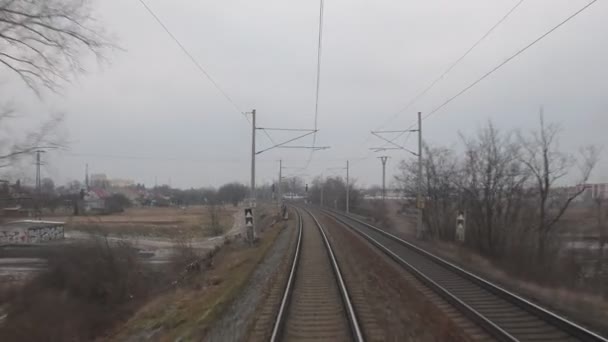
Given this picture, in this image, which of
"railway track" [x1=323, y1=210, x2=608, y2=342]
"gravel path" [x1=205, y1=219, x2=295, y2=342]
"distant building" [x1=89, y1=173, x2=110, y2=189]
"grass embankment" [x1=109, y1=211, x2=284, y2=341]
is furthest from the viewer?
"distant building" [x1=89, y1=173, x2=110, y2=189]

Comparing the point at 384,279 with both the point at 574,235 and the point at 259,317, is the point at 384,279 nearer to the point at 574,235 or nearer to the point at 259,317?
the point at 259,317

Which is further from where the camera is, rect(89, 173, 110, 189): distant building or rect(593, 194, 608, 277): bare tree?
rect(89, 173, 110, 189): distant building

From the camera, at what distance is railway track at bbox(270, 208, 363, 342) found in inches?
360

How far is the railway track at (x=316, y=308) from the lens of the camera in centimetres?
915

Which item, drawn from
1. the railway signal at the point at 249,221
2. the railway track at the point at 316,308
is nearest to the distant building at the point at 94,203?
the railway signal at the point at 249,221

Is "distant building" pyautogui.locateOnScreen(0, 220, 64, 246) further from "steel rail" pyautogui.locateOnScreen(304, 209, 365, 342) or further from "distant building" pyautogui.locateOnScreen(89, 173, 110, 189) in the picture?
"distant building" pyautogui.locateOnScreen(89, 173, 110, 189)

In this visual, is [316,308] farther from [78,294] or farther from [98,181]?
[98,181]

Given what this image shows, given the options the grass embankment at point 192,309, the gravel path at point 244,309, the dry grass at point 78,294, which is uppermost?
the gravel path at point 244,309

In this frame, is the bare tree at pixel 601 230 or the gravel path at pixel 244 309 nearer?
the gravel path at pixel 244 309

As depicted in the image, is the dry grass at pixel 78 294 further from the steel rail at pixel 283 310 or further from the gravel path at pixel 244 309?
the steel rail at pixel 283 310

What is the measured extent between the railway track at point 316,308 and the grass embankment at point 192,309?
1679 mm

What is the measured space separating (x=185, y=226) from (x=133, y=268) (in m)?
44.4

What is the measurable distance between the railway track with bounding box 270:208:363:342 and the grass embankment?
1.68 metres

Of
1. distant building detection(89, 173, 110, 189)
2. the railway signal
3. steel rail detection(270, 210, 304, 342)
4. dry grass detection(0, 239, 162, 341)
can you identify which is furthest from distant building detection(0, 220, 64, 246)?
distant building detection(89, 173, 110, 189)
